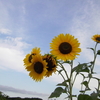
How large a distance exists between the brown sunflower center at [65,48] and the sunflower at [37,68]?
29 centimetres

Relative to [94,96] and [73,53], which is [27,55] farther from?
[94,96]

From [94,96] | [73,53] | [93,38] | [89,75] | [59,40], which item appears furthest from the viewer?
[93,38]

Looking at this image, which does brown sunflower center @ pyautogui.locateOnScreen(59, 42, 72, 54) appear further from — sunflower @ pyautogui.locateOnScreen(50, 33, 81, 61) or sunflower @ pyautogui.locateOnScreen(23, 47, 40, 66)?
sunflower @ pyautogui.locateOnScreen(23, 47, 40, 66)

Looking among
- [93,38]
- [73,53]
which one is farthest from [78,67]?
[93,38]

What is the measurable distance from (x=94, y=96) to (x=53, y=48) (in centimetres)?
96

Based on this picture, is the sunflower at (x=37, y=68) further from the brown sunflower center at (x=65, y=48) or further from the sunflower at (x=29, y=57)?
the brown sunflower center at (x=65, y=48)

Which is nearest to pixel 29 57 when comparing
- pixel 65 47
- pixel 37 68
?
pixel 37 68

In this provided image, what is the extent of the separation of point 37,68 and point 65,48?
1.44 ft

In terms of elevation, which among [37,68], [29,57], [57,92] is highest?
[29,57]

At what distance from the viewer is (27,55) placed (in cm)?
249

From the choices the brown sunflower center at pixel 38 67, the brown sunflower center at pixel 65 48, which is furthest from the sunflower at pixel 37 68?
the brown sunflower center at pixel 65 48

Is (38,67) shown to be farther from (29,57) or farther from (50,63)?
(29,57)

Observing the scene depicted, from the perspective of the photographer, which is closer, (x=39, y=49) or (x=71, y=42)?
(x=71, y=42)

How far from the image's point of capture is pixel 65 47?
219 cm
